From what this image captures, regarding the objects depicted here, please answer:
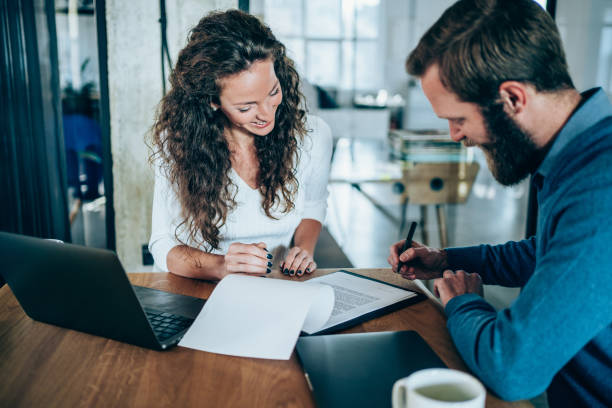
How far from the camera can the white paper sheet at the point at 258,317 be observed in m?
0.78

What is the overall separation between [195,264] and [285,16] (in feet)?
7.21

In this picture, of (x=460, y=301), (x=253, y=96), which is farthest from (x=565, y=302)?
(x=253, y=96)

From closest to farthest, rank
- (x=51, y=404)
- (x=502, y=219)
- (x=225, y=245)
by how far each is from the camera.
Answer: (x=51, y=404)
(x=225, y=245)
(x=502, y=219)

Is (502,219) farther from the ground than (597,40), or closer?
closer

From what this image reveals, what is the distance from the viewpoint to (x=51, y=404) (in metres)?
0.65

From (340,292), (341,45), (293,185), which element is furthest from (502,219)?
(340,292)

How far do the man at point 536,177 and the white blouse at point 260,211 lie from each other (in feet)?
2.14

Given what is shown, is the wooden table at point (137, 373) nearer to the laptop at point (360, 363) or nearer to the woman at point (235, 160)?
the laptop at point (360, 363)

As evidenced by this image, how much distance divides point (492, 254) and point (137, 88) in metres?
1.55

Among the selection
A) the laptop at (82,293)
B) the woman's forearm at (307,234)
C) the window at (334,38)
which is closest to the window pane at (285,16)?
the window at (334,38)

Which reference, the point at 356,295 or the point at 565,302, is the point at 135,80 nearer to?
the point at 356,295

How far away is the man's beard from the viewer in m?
0.81

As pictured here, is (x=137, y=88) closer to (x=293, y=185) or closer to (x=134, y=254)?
(x=134, y=254)

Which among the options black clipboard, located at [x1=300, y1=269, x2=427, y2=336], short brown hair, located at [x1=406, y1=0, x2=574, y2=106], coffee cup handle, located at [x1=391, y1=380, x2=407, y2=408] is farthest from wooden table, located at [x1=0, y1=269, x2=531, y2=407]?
short brown hair, located at [x1=406, y1=0, x2=574, y2=106]
